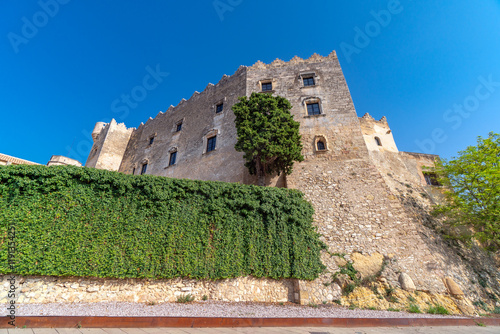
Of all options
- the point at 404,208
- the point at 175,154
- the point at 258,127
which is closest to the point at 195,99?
the point at 175,154

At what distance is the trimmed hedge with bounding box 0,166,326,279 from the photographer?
276 inches

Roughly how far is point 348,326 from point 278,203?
4.89 metres

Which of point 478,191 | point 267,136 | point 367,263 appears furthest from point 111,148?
point 478,191

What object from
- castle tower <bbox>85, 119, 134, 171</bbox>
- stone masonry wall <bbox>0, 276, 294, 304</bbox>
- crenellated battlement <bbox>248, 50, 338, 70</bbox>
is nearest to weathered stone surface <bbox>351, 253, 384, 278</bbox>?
stone masonry wall <bbox>0, 276, 294, 304</bbox>

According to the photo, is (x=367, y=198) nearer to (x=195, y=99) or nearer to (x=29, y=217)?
(x=29, y=217)

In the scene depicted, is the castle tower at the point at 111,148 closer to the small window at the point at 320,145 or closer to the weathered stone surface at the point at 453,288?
the small window at the point at 320,145

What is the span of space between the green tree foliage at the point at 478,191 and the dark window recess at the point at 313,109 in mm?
8420

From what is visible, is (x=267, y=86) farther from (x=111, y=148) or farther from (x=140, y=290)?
(x=111, y=148)

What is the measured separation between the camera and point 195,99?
22328 millimetres

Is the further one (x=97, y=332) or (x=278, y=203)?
(x=278, y=203)

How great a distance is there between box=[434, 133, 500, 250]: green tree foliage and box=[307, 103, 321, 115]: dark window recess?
8.42m

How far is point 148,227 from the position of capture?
8109mm

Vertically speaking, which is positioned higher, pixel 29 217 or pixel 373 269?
pixel 29 217

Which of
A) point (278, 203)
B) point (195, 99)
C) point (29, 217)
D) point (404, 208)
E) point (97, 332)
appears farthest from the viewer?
point (195, 99)
